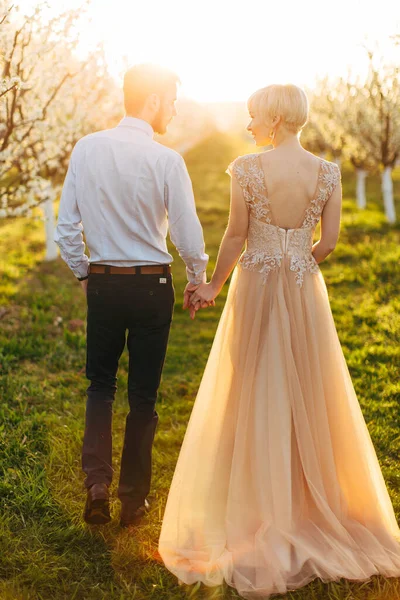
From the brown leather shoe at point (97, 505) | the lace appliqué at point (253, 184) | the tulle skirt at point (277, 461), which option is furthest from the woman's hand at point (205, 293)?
the brown leather shoe at point (97, 505)

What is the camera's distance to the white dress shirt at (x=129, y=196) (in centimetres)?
320

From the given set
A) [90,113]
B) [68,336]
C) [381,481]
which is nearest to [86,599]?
[381,481]

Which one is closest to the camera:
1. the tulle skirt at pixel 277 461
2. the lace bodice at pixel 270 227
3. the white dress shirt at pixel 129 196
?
the tulle skirt at pixel 277 461

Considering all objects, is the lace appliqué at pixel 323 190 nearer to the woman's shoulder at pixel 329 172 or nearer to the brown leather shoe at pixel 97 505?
the woman's shoulder at pixel 329 172

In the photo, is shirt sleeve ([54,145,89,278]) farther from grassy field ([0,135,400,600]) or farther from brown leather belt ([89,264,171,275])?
grassy field ([0,135,400,600])

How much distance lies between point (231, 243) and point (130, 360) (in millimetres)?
905

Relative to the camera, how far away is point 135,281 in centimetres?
328

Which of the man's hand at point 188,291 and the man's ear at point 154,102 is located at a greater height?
the man's ear at point 154,102

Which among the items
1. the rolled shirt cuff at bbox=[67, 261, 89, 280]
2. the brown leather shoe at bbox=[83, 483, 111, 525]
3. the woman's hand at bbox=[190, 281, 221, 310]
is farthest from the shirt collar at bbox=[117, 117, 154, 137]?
the brown leather shoe at bbox=[83, 483, 111, 525]

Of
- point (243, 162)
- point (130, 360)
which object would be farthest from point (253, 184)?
point (130, 360)

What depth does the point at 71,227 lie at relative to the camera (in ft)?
11.2

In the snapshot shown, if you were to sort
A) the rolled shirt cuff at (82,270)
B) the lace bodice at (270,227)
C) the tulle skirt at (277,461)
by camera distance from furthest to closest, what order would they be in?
the rolled shirt cuff at (82,270) → the lace bodice at (270,227) → the tulle skirt at (277,461)

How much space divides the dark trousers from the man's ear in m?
0.91

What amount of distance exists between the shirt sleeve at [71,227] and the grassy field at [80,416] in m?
1.53
